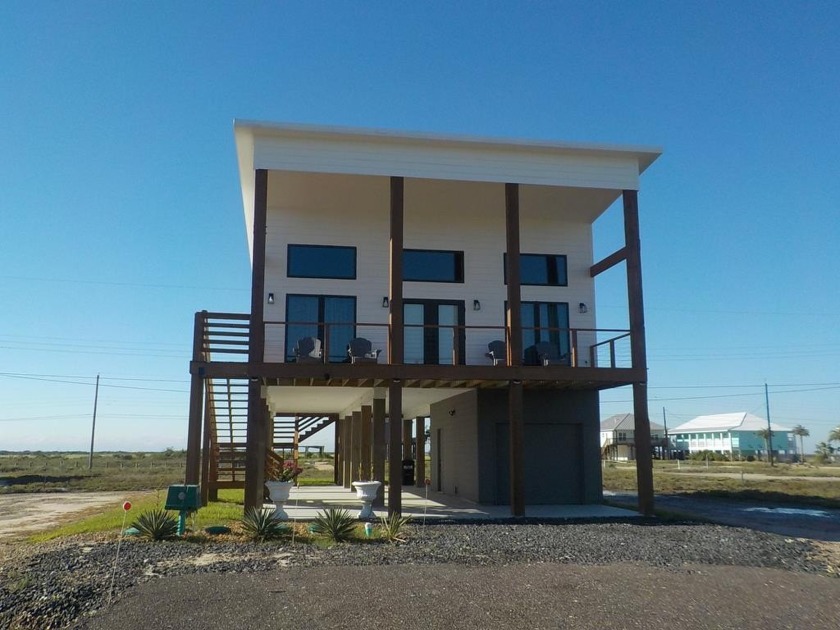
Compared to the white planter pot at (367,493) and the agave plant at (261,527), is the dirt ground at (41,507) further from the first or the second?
the white planter pot at (367,493)

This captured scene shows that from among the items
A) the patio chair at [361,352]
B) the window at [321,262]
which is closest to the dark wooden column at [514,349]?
the patio chair at [361,352]

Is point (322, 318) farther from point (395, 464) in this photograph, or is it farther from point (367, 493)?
point (367, 493)

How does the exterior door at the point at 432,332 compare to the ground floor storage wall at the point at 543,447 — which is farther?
the ground floor storage wall at the point at 543,447

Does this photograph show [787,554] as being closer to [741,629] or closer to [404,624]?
[741,629]

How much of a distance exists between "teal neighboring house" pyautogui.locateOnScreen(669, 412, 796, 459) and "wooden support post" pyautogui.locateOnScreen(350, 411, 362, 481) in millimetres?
63472

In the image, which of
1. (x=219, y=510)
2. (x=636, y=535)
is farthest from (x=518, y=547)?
(x=219, y=510)

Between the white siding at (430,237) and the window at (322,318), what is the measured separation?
175 millimetres

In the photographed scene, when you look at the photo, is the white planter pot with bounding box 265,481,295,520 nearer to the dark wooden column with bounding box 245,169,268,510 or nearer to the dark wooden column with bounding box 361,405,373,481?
the dark wooden column with bounding box 245,169,268,510

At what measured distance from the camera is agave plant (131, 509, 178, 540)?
11.2m

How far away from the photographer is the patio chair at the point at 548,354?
642 inches

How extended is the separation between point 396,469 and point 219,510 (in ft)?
14.9

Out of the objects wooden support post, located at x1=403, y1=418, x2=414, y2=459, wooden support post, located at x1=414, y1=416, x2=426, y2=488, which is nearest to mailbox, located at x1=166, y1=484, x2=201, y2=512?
wooden support post, located at x1=414, y1=416, x2=426, y2=488

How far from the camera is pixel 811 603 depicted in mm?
7672

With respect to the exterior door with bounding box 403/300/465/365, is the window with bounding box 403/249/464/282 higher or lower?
higher
